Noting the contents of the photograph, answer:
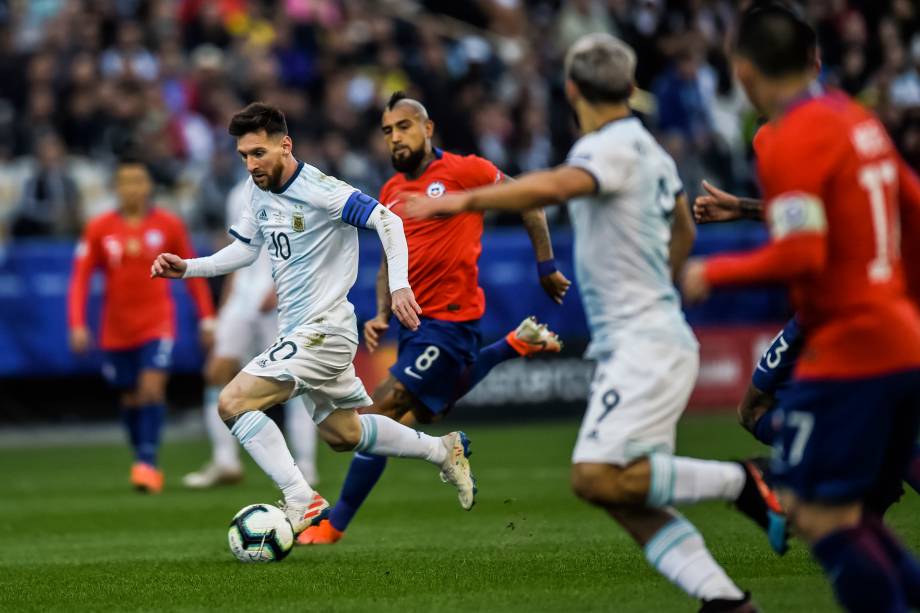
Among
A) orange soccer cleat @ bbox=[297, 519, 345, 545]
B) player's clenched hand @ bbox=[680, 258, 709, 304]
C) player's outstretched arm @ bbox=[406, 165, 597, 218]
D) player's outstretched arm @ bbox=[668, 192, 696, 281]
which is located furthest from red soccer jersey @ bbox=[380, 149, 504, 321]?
player's clenched hand @ bbox=[680, 258, 709, 304]

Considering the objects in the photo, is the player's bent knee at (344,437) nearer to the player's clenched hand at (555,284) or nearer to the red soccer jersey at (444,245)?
the red soccer jersey at (444,245)

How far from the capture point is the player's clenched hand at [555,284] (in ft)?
30.9

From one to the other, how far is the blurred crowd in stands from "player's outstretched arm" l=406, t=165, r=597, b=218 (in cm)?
1135

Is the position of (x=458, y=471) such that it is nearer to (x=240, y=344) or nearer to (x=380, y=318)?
(x=380, y=318)

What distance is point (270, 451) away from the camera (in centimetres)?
847

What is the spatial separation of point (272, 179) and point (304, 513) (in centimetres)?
194

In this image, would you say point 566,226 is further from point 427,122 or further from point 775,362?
point 775,362

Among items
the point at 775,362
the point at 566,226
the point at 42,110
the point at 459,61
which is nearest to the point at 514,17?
the point at 459,61

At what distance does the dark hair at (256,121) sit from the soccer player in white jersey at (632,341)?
9.32ft

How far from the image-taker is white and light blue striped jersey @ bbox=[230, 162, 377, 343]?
8.55 metres

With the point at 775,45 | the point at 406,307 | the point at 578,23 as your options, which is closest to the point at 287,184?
the point at 406,307

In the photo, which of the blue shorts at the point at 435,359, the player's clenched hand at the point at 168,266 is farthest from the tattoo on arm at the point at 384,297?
the player's clenched hand at the point at 168,266

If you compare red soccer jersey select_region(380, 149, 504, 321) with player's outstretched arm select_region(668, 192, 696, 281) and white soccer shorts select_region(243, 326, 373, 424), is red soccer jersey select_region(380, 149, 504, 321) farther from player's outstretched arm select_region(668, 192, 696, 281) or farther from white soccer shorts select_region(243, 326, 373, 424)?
player's outstretched arm select_region(668, 192, 696, 281)

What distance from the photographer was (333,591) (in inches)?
290
